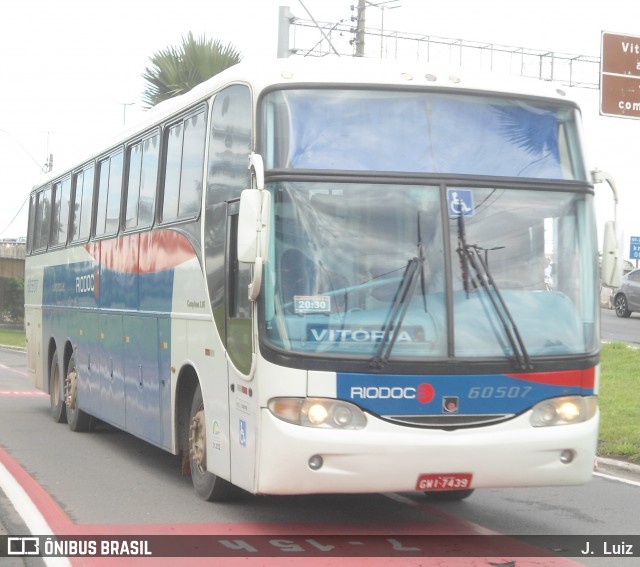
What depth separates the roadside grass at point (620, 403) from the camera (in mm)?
13391

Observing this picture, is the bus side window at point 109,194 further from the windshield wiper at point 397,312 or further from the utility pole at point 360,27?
the utility pole at point 360,27

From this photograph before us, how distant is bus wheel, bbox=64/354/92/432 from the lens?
1538cm

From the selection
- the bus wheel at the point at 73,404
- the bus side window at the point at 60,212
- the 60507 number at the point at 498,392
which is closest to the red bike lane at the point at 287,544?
the 60507 number at the point at 498,392

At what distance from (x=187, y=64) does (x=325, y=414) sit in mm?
19098

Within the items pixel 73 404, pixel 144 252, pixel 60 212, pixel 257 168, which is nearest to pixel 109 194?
pixel 144 252

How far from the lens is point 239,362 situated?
28.4 feet

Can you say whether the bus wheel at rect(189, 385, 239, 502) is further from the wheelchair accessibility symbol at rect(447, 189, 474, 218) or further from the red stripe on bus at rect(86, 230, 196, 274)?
the wheelchair accessibility symbol at rect(447, 189, 474, 218)

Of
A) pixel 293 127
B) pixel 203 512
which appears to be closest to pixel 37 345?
pixel 203 512

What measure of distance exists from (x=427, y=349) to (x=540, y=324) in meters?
0.85

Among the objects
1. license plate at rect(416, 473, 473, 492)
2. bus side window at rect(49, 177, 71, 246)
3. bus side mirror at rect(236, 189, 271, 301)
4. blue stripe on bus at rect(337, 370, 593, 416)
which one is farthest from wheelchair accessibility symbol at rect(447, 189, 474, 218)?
bus side window at rect(49, 177, 71, 246)

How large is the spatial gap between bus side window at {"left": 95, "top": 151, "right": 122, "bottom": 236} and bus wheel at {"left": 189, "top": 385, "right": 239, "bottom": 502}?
12.6 ft

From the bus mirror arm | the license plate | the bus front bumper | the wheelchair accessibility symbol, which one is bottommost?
the license plate

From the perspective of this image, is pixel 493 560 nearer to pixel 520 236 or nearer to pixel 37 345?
pixel 520 236

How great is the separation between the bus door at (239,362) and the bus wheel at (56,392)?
7.98 meters
